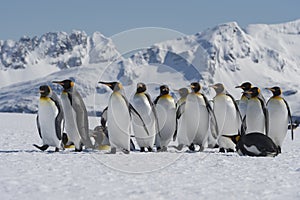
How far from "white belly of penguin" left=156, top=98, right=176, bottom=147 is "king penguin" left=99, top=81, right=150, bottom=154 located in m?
1.03

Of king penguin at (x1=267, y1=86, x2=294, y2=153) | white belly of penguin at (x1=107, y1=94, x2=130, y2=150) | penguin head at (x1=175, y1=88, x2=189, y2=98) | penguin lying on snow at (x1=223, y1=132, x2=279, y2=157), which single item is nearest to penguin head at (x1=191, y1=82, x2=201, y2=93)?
penguin head at (x1=175, y1=88, x2=189, y2=98)

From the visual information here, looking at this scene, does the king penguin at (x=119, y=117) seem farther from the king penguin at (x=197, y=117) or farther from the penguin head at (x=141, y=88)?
the king penguin at (x=197, y=117)

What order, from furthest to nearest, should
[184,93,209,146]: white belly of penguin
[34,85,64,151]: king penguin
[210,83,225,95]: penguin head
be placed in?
[210,83,225,95]: penguin head < [184,93,209,146]: white belly of penguin < [34,85,64,151]: king penguin

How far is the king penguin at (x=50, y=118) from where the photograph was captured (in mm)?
8238

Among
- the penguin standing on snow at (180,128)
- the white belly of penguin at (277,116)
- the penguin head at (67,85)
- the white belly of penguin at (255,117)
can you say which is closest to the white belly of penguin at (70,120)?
the penguin head at (67,85)

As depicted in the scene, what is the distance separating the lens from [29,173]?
17.6ft

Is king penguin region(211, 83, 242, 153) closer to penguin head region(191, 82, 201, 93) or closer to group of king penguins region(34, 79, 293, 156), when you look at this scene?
group of king penguins region(34, 79, 293, 156)

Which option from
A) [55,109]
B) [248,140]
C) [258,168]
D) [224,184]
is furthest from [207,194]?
[55,109]

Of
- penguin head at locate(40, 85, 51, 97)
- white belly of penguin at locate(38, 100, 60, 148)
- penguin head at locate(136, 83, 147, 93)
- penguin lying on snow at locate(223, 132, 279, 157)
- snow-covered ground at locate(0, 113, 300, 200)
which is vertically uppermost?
penguin head at locate(136, 83, 147, 93)

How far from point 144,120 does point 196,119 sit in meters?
1.13

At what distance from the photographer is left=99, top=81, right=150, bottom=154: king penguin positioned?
25.7ft

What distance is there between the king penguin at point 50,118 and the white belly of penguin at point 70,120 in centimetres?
8

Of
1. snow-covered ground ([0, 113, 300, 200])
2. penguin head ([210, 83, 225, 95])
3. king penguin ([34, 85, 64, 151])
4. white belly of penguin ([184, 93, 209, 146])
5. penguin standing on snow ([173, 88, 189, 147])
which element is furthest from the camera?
penguin head ([210, 83, 225, 95])

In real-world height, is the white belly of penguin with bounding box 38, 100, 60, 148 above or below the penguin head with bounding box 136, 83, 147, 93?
below
